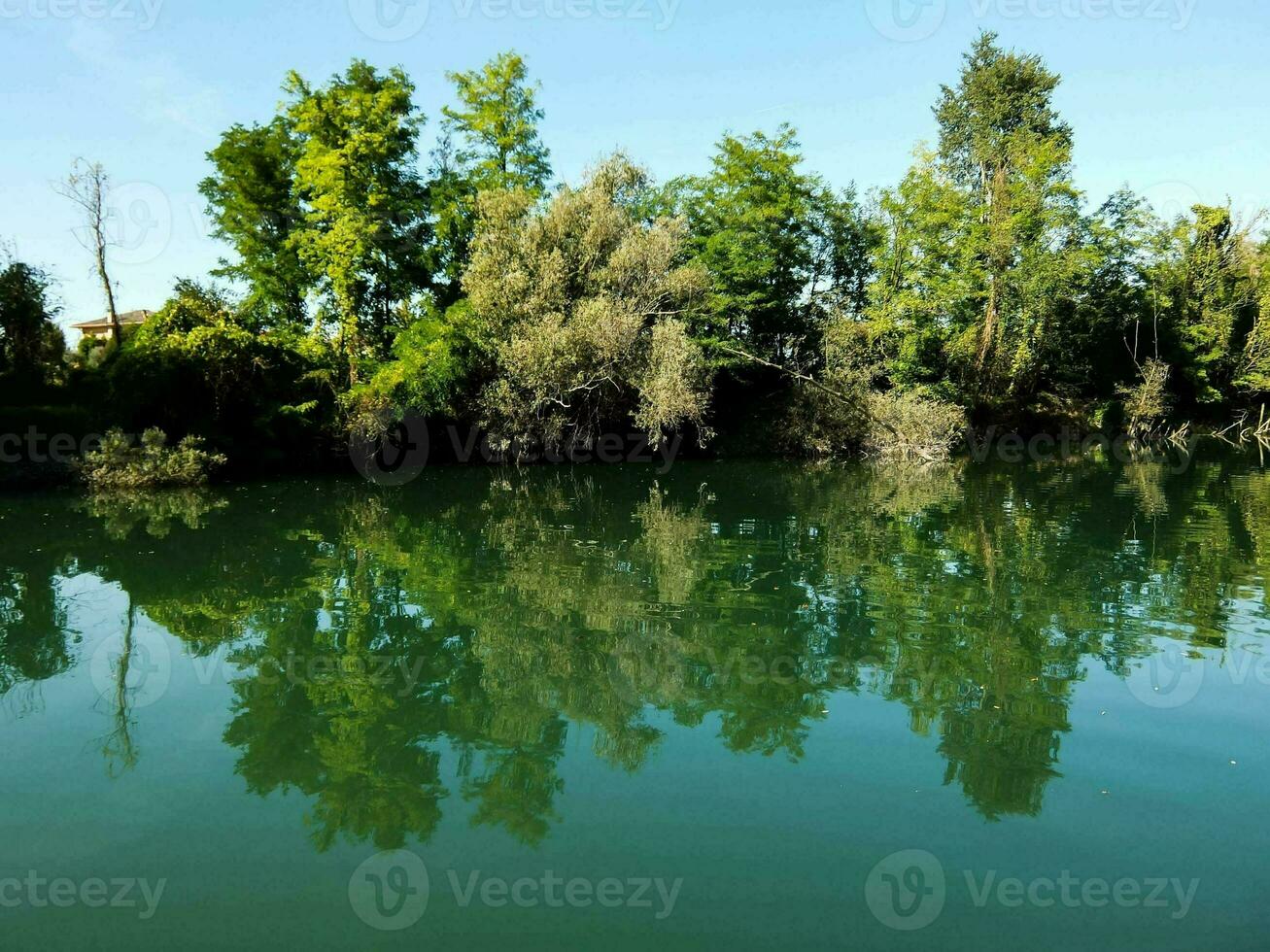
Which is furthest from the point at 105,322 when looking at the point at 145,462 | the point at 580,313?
the point at 580,313

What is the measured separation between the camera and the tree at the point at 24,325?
2942 centimetres

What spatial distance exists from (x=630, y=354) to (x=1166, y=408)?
32.0 meters

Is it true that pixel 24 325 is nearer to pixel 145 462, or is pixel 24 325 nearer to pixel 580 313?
pixel 145 462

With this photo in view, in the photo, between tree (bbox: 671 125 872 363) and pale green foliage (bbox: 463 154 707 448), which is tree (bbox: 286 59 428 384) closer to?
pale green foliage (bbox: 463 154 707 448)

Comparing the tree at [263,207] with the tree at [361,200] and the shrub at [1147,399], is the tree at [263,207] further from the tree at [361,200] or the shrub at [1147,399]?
the shrub at [1147,399]

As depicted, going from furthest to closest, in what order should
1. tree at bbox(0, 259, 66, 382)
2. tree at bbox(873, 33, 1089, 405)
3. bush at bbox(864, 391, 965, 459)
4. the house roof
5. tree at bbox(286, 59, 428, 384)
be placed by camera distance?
the house roof < tree at bbox(873, 33, 1089, 405) < bush at bbox(864, 391, 965, 459) < tree at bbox(286, 59, 428, 384) < tree at bbox(0, 259, 66, 382)

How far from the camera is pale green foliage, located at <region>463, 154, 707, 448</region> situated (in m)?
32.1

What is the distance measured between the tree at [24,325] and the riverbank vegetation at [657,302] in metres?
0.09

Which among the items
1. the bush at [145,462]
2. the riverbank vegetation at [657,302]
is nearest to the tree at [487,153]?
the riverbank vegetation at [657,302]

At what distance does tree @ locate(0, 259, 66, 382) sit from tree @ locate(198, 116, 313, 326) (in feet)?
29.3

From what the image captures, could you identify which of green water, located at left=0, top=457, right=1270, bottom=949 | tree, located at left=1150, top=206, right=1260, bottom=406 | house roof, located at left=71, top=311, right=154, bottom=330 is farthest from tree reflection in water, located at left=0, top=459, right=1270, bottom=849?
house roof, located at left=71, top=311, right=154, bottom=330

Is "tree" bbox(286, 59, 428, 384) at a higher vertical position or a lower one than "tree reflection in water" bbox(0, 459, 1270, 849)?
higher

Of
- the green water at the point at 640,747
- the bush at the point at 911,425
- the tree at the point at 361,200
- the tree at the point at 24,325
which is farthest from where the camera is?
the bush at the point at 911,425

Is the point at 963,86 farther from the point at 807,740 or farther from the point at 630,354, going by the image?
the point at 807,740
